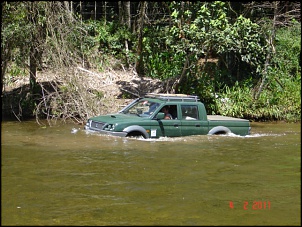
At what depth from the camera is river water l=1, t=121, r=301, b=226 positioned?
7.74m

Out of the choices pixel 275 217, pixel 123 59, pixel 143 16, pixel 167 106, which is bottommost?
pixel 275 217

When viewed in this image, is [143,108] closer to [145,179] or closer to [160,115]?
[160,115]

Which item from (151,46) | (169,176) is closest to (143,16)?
(151,46)

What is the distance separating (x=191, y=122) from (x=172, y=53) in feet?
30.2

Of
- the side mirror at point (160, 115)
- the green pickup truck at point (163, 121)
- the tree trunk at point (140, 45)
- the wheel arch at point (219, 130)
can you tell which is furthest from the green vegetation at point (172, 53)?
the wheel arch at point (219, 130)

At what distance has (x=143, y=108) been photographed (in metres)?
15.1

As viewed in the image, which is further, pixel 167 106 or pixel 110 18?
pixel 110 18

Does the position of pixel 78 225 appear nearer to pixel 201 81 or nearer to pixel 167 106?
pixel 167 106

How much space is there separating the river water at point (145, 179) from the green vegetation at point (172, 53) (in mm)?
3288

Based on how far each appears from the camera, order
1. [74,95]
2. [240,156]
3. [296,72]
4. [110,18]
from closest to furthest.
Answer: [240,156], [74,95], [296,72], [110,18]

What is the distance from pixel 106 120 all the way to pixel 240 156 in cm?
370

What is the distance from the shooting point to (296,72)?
23.4 meters

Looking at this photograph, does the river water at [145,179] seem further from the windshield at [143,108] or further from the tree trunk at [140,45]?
the tree trunk at [140,45]

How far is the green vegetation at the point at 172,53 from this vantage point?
17656 millimetres
